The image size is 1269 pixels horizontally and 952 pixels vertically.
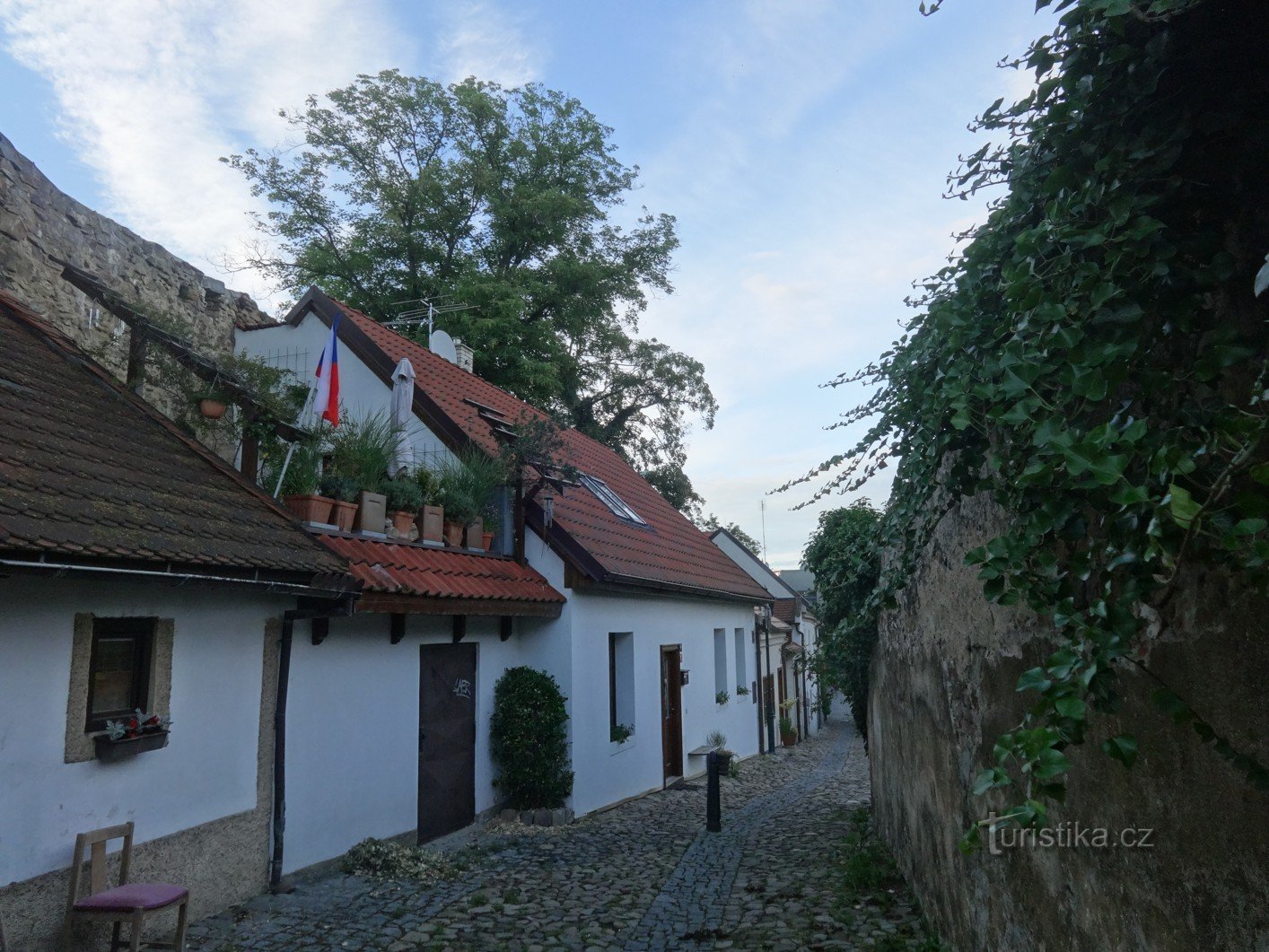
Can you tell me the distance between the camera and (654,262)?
25.1m

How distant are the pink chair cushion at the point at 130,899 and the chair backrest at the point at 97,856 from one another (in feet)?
0.27

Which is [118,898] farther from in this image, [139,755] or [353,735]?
[353,735]

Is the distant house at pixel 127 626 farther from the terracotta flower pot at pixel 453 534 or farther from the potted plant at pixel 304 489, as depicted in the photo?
the terracotta flower pot at pixel 453 534

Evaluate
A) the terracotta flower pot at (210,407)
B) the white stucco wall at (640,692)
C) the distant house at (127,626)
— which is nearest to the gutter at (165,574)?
the distant house at (127,626)

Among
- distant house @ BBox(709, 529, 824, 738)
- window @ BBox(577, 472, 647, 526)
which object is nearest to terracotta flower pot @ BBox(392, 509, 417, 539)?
distant house @ BBox(709, 529, 824, 738)

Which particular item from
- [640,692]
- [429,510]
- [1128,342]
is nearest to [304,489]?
[429,510]

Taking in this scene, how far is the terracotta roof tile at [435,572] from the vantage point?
7.70m

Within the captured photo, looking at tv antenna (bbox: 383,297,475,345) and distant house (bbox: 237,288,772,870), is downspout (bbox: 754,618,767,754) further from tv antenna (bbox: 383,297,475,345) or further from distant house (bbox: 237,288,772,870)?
tv antenna (bbox: 383,297,475,345)

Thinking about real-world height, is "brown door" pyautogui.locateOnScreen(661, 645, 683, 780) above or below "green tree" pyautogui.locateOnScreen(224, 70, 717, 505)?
below

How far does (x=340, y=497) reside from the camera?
27.0 ft

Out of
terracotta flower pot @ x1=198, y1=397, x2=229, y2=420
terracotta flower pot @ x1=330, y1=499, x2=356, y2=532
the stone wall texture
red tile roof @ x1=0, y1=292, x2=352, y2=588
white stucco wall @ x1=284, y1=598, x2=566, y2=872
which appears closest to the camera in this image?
the stone wall texture

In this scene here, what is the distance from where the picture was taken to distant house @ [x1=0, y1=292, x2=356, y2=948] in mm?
4734

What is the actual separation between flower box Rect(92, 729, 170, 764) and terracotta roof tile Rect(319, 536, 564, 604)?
1949mm

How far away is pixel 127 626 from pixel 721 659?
12.7 meters
